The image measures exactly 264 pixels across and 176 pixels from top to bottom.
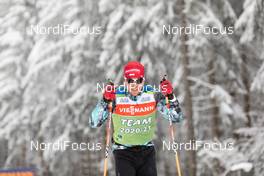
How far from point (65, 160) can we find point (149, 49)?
8.47 metres

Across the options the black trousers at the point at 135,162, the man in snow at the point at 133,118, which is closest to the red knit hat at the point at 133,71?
the man in snow at the point at 133,118

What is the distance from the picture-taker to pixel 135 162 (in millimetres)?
6855

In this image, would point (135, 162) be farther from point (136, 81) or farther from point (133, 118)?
point (136, 81)

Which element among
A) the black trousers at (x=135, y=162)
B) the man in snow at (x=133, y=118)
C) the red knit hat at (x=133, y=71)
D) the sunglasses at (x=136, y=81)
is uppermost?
the red knit hat at (x=133, y=71)

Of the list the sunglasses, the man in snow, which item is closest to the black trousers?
the man in snow

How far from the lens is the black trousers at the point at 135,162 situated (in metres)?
6.79

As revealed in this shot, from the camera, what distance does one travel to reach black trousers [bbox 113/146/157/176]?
6.79m

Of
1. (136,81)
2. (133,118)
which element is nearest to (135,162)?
(133,118)

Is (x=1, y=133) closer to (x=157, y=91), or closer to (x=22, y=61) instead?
(x=22, y=61)

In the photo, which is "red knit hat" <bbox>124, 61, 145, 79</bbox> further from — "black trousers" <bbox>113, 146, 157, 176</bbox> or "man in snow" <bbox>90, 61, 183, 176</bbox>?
"black trousers" <bbox>113, 146, 157, 176</bbox>

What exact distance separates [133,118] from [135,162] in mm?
544

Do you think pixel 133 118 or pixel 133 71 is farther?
pixel 133 118

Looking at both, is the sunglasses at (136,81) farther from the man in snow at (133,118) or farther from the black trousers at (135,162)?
the black trousers at (135,162)

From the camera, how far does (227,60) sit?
1911cm
